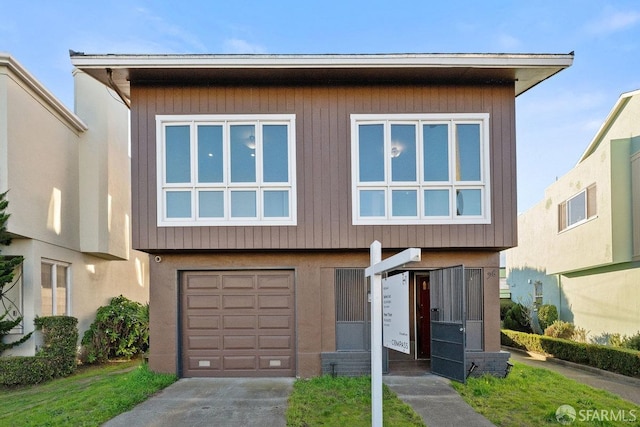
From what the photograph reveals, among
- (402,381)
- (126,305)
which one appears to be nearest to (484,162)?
(402,381)

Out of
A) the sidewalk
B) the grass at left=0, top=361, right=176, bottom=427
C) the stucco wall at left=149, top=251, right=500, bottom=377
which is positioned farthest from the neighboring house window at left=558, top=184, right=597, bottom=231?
the grass at left=0, top=361, right=176, bottom=427

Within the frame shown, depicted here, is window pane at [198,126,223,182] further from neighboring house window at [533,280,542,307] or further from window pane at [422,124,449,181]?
neighboring house window at [533,280,542,307]

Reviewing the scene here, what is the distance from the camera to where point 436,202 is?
330 inches

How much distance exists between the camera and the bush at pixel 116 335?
11516 millimetres

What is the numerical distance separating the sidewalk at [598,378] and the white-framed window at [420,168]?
4.21 metres

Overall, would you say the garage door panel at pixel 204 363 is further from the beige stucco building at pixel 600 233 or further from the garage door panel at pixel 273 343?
the beige stucco building at pixel 600 233

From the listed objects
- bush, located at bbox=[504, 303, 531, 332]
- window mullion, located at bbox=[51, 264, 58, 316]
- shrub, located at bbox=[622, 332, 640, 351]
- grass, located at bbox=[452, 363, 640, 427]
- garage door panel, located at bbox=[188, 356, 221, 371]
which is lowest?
bush, located at bbox=[504, 303, 531, 332]

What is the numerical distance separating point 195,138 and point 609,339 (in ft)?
41.8

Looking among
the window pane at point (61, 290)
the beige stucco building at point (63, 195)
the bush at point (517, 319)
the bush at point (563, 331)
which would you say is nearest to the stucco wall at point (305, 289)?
the beige stucco building at point (63, 195)

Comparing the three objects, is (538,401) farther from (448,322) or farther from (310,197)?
(310,197)

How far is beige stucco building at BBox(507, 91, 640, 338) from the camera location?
12227 mm

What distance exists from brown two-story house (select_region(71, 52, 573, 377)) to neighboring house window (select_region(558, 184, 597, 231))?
23.9 feet

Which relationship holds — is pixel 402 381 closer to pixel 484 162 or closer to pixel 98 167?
pixel 484 162

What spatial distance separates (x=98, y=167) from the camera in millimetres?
12000
